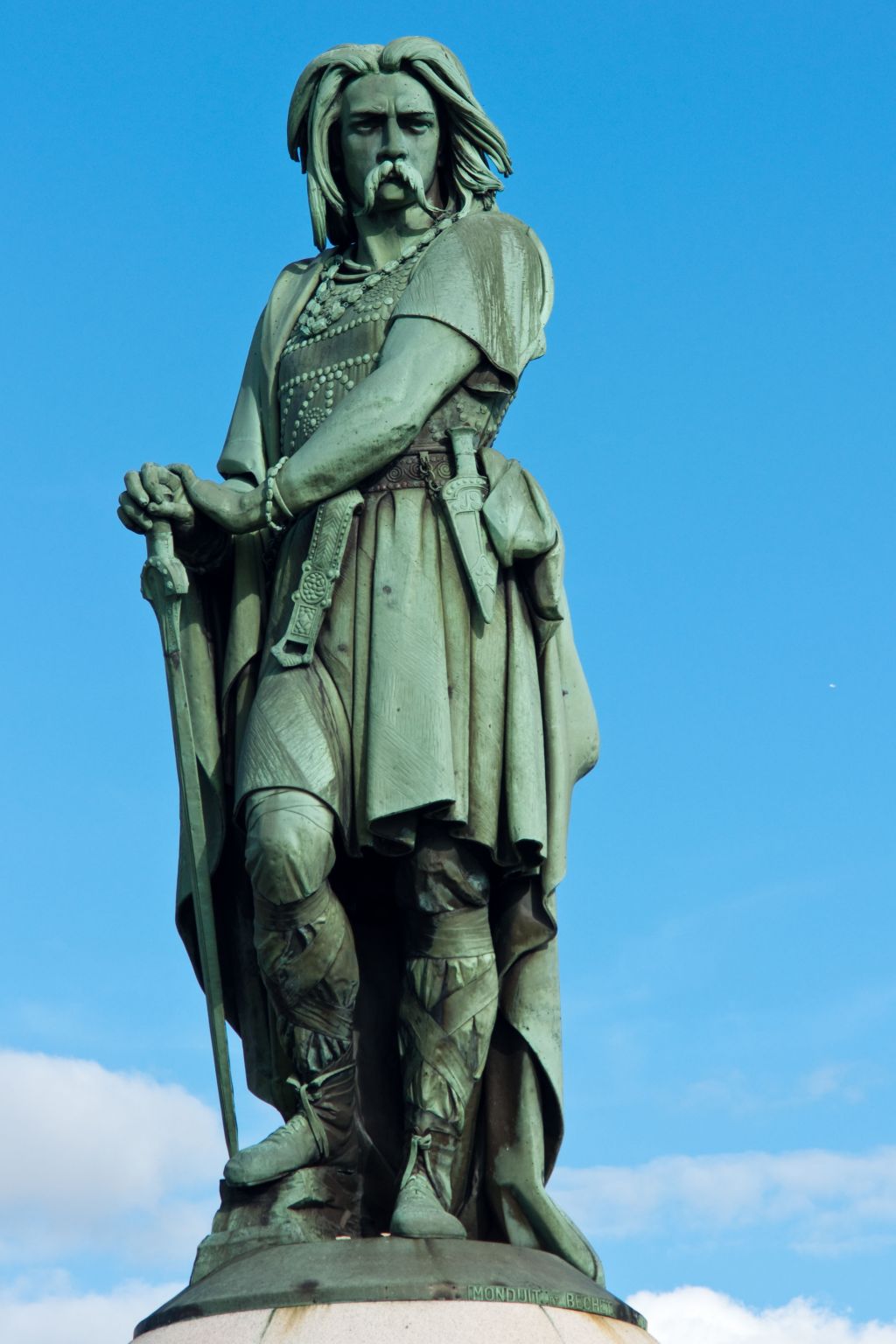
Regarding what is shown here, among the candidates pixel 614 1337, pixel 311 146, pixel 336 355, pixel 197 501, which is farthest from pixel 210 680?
pixel 614 1337

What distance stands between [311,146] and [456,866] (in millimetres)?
3133

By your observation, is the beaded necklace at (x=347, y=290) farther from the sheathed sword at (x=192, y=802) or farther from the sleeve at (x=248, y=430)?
the sheathed sword at (x=192, y=802)

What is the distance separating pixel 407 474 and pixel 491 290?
85cm

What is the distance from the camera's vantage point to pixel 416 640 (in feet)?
30.9

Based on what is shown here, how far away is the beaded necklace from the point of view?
400 inches

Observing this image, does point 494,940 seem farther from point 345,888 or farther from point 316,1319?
point 316,1319

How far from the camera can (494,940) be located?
966 centimetres

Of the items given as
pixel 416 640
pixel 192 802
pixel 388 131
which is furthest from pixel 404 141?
pixel 192 802

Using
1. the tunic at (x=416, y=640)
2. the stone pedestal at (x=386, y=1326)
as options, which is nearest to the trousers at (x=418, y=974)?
the tunic at (x=416, y=640)

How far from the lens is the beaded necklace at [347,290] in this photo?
33.4ft

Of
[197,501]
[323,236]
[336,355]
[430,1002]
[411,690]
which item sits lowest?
[430,1002]

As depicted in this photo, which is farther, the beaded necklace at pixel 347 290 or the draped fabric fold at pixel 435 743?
the beaded necklace at pixel 347 290

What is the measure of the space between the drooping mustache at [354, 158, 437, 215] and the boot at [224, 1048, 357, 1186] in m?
3.47

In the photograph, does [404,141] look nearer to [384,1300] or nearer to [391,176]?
[391,176]
